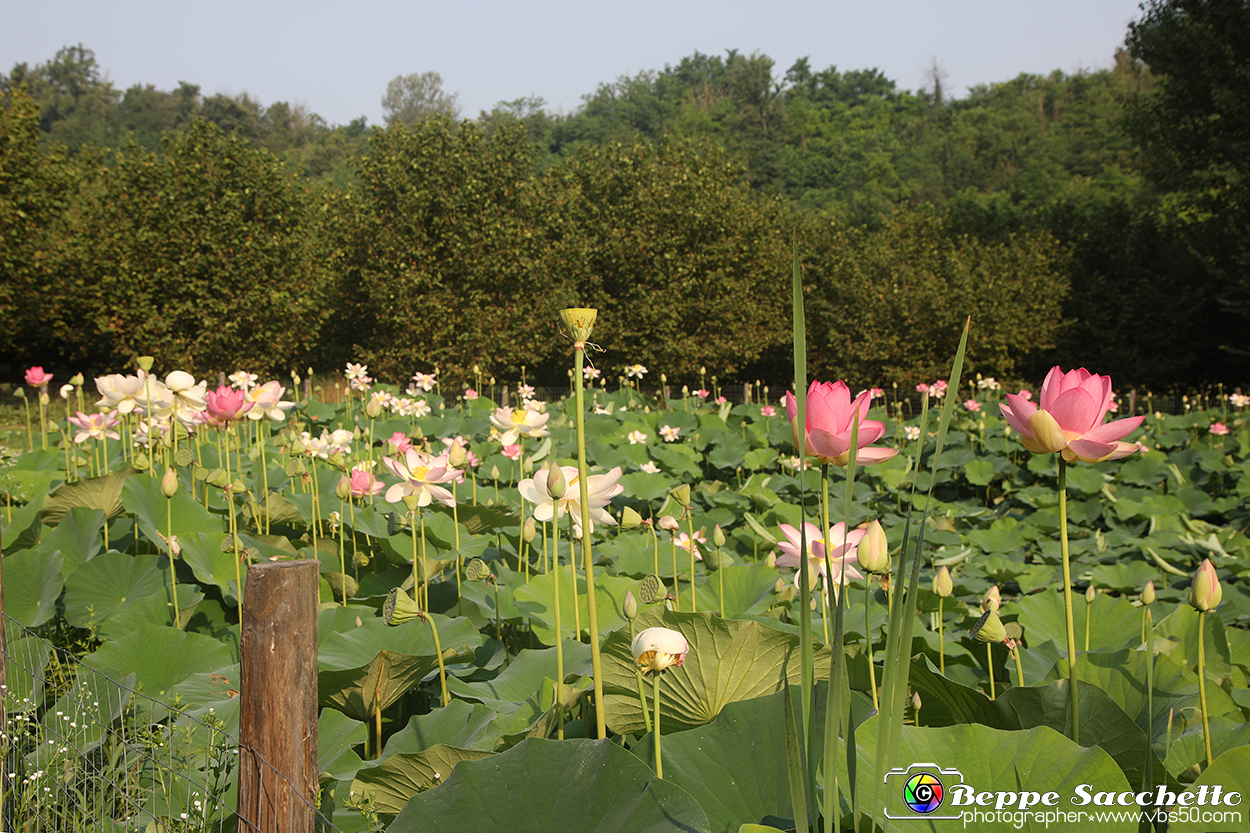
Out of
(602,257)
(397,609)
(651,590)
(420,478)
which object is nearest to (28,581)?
(420,478)

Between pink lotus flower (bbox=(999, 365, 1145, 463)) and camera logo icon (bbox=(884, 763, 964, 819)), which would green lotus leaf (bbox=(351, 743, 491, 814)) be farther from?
pink lotus flower (bbox=(999, 365, 1145, 463))

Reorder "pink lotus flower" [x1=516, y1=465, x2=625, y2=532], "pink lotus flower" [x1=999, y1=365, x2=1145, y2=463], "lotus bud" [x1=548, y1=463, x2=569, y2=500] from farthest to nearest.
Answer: "pink lotus flower" [x1=516, y1=465, x2=625, y2=532] → "lotus bud" [x1=548, y1=463, x2=569, y2=500] → "pink lotus flower" [x1=999, y1=365, x2=1145, y2=463]

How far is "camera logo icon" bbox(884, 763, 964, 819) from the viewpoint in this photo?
0.84m

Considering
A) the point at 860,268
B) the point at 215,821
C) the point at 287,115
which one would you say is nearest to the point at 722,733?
the point at 215,821

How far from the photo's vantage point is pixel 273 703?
1050 mm

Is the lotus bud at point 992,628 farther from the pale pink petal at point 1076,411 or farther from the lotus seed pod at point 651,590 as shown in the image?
the lotus seed pod at point 651,590

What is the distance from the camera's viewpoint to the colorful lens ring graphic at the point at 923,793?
845 mm

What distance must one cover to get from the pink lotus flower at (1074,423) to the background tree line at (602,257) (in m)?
13.4

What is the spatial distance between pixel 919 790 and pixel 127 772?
3.84ft

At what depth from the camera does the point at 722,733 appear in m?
1.01

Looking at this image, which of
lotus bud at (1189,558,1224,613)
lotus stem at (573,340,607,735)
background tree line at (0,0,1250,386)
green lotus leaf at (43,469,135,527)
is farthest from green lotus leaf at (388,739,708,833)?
background tree line at (0,0,1250,386)

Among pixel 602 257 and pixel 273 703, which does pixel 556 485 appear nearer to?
pixel 273 703

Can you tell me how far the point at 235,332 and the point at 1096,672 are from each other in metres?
14.1

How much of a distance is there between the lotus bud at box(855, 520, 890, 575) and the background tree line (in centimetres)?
1333
